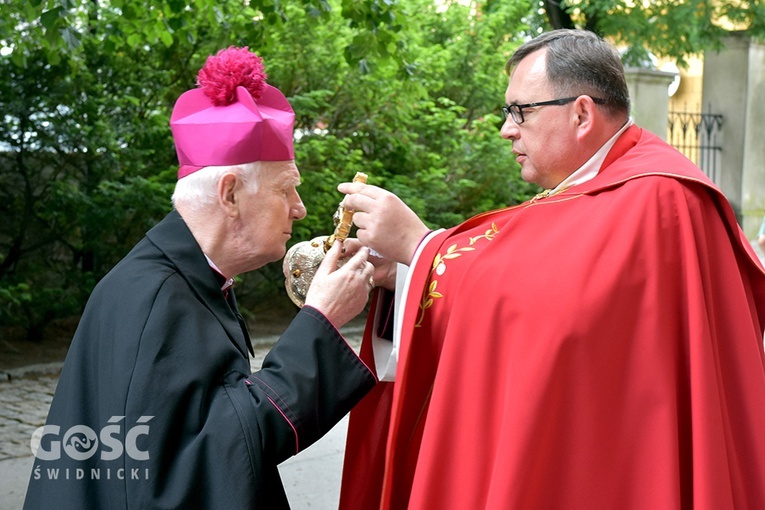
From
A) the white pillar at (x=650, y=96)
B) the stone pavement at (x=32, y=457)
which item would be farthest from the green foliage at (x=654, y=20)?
the stone pavement at (x=32, y=457)

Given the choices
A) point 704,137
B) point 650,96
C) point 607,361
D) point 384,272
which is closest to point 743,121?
point 704,137

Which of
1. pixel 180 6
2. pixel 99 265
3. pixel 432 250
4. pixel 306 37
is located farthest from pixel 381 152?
pixel 432 250

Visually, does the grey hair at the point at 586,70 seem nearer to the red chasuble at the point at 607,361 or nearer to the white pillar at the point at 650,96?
the red chasuble at the point at 607,361

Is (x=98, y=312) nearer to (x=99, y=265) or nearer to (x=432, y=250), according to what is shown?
(x=432, y=250)

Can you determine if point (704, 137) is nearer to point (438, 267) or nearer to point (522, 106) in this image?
point (522, 106)

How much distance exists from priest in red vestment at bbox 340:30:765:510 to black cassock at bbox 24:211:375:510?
290 mm

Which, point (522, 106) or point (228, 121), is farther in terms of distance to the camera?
point (522, 106)

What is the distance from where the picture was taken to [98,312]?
212cm

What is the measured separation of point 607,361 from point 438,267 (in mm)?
535

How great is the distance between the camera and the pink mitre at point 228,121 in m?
2.24

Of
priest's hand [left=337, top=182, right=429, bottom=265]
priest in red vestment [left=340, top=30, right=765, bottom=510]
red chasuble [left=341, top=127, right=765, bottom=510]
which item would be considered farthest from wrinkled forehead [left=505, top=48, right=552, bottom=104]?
priest's hand [left=337, top=182, right=429, bottom=265]

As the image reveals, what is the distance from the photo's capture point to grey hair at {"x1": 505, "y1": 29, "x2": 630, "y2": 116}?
94.2 inches

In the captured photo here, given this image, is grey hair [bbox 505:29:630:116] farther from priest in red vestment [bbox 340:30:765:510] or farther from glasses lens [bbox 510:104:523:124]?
glasses lens [bbox 510:104:523:124]

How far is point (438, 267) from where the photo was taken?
247cm
